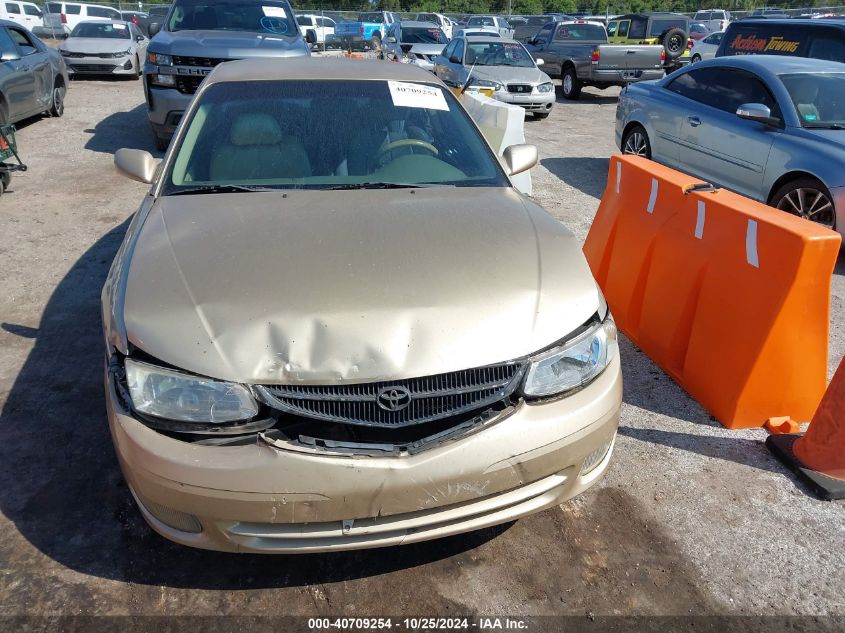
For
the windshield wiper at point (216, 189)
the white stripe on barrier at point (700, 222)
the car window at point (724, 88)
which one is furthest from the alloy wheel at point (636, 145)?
the windshield wiper at point (216, 189)

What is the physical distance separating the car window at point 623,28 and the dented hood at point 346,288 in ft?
64.6

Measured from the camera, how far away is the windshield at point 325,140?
324cm

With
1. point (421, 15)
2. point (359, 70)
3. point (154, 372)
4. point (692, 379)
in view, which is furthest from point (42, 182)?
point (421, 15)

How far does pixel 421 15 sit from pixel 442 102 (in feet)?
114

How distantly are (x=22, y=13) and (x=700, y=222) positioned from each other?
33.2 m

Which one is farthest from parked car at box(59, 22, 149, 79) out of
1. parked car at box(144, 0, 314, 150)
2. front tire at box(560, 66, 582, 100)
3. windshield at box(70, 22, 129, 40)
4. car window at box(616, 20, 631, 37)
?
car window at box(616, 20, 631, 37)

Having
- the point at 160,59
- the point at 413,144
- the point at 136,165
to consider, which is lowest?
the point at 160,59

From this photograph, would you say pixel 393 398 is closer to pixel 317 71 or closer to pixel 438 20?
pixel 317 71

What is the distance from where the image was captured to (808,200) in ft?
19.5

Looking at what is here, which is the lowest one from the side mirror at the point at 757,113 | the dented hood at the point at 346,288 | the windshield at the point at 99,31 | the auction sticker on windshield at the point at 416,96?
the windshield at the point at 99,31

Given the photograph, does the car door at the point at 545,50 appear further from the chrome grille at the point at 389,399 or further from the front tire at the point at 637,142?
the chrome grille at the point at 389,399

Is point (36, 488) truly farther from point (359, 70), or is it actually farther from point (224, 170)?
point (359, 70)

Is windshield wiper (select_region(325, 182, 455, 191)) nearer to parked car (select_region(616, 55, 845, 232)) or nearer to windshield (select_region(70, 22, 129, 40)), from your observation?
parked car (select_region(616, 55, 845, 232))

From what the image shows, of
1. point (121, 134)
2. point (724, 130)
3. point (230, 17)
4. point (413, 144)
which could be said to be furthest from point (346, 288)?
point (121, 134)
